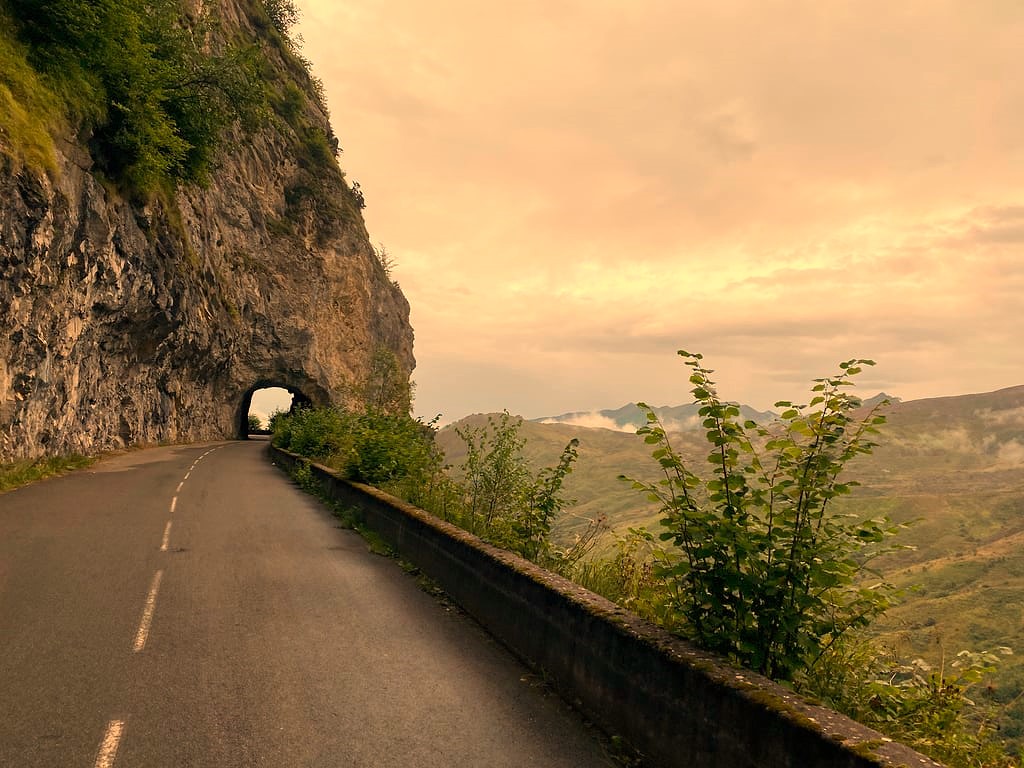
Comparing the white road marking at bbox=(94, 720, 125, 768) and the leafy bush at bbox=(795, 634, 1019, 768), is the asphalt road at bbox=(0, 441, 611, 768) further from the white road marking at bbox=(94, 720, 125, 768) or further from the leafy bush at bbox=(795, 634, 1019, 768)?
the leafy bush at bbox=(795, 634, 1019, 768)

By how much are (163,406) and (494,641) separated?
35697 mm

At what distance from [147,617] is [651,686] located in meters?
5.46

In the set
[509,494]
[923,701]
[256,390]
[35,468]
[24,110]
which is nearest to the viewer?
[923,701]

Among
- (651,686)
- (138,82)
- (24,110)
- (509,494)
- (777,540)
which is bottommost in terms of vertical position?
(651,686)

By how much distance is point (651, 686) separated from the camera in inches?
169

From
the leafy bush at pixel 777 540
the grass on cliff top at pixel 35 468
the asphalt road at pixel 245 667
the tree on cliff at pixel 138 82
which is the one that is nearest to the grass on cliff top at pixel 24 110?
the tree on cliff at pixel 138 82

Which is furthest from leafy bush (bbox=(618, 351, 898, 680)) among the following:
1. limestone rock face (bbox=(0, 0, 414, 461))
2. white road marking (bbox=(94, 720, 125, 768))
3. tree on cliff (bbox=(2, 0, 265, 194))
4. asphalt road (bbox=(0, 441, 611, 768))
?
tree on cliff (bbox=(2, 0, 265, 194))

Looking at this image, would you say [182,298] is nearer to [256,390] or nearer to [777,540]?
[256,390]

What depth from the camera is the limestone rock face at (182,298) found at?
59.0ft

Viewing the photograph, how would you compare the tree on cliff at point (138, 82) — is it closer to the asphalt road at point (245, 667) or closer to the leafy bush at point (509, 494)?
the asphalt road at point (245, 667)

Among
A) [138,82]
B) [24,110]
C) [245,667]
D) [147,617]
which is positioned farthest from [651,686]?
[138,82]

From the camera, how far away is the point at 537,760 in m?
4.25

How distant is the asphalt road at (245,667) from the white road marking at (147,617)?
0.03 m

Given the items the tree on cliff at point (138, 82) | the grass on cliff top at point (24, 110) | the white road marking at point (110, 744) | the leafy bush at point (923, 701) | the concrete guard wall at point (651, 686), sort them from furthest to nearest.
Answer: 1. the tree on cliff at point (138, 82)
2. the grass on cliff top at point (24, 110)
3. the white road marking at point (110, 744)
4. the leafy bush at point (923, 701)
5. the concrete guard wall at point (651, 686)
